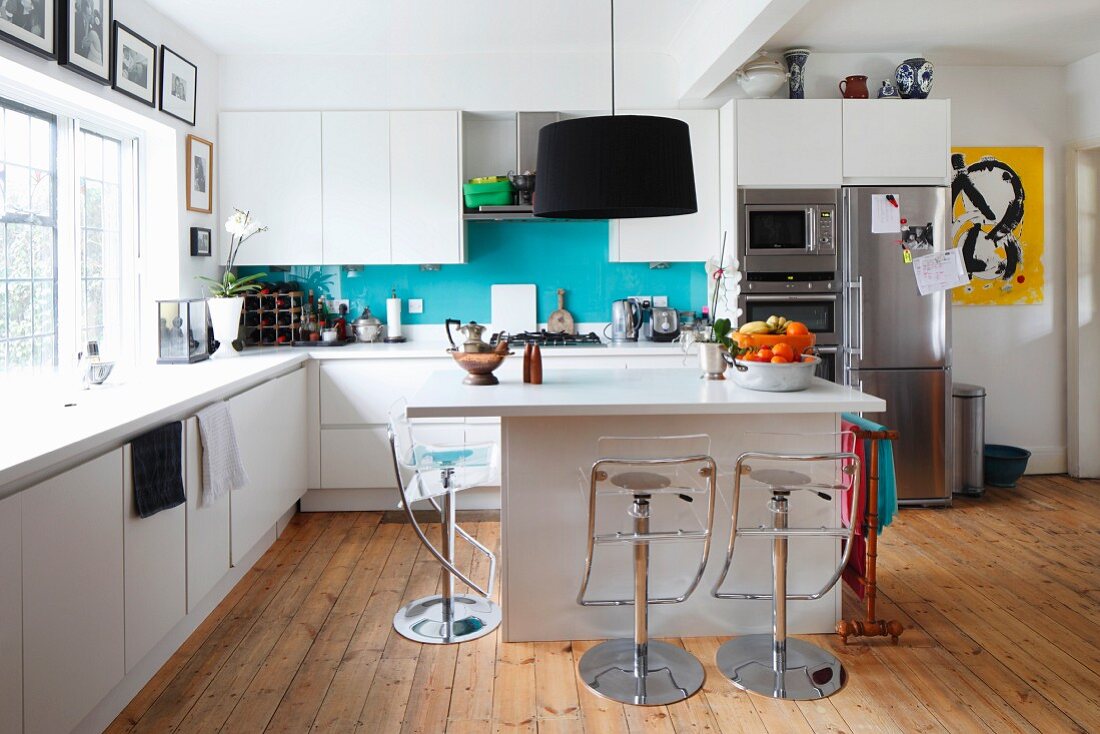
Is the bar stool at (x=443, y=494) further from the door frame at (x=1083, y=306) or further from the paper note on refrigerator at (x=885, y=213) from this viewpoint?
the door frame at (x=1083, y=306)

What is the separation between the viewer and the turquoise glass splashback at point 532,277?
17.4ft

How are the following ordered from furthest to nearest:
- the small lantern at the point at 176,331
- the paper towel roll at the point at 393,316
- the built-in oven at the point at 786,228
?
the paper towel roll at the point at 393,316 < the built-in oven at the point at 786,228 < the small lantern at the point at 176,331

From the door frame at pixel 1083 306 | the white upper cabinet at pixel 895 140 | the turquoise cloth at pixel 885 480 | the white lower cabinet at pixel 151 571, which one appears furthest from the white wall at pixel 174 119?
the door frame at pixel 1083 306

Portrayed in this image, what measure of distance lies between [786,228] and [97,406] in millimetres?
3462

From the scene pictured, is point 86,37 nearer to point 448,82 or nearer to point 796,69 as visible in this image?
point 448,82

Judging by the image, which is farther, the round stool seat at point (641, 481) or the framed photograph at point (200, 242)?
the framed photograph at point (200, 242)

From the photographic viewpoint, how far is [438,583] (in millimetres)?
3605

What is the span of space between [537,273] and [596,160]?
280 cm

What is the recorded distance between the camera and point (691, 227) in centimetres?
500

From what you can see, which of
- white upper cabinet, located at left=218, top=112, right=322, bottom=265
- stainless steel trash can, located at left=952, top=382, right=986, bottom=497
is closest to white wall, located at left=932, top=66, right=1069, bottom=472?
stainless steel trash can, located at left=952, top=382, right=986, bottom=497

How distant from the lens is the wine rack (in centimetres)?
502

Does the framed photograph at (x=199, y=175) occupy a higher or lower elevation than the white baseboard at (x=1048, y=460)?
higher

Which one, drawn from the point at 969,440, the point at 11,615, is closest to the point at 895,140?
the point at 969,440

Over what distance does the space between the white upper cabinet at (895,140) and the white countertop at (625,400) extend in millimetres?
1954
